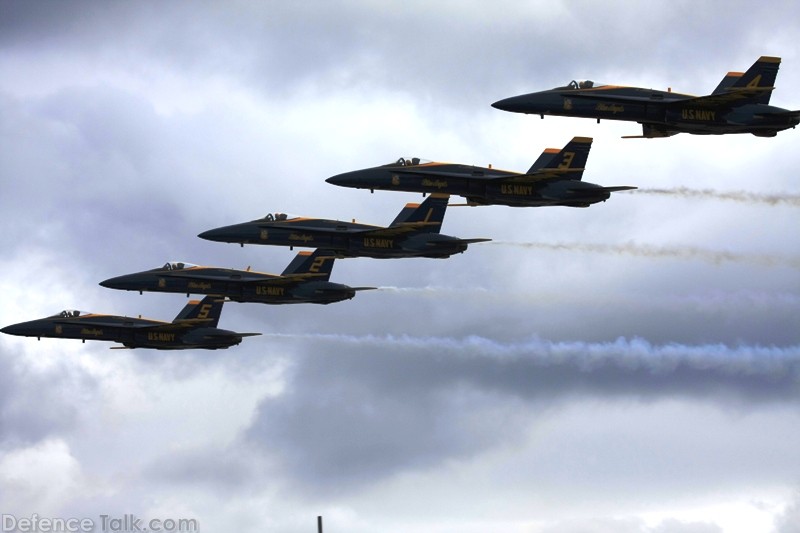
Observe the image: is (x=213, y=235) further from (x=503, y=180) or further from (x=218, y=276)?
(x=503, y=180)

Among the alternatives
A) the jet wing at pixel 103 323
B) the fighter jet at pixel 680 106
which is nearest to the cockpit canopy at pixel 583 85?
the fighter jet at pixel 680 106

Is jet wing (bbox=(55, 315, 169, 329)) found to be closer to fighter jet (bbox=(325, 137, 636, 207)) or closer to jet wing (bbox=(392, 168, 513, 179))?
fighter jet (bbox=(325, 137, 636, 207))

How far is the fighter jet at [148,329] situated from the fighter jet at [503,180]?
17481mm

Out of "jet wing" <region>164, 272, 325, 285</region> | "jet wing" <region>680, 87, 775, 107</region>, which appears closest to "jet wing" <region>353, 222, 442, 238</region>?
"jet wing" <region>164, 272, 325, 285</region>

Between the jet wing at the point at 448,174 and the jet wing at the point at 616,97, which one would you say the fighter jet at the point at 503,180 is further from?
the jet wing at the point at 616,97

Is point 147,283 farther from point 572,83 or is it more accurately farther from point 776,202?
point 776,202

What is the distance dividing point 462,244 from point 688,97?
56.2ft

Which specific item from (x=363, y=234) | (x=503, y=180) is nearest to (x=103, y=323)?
(x=363, y=234)

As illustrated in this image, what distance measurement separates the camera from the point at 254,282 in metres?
120

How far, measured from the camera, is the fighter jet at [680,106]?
101312 millimetres

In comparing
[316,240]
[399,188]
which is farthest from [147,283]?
[399,188]

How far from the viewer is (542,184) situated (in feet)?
346

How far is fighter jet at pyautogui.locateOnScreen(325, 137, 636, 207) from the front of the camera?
104875mm

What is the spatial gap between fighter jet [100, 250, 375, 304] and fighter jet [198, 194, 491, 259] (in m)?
3.54
